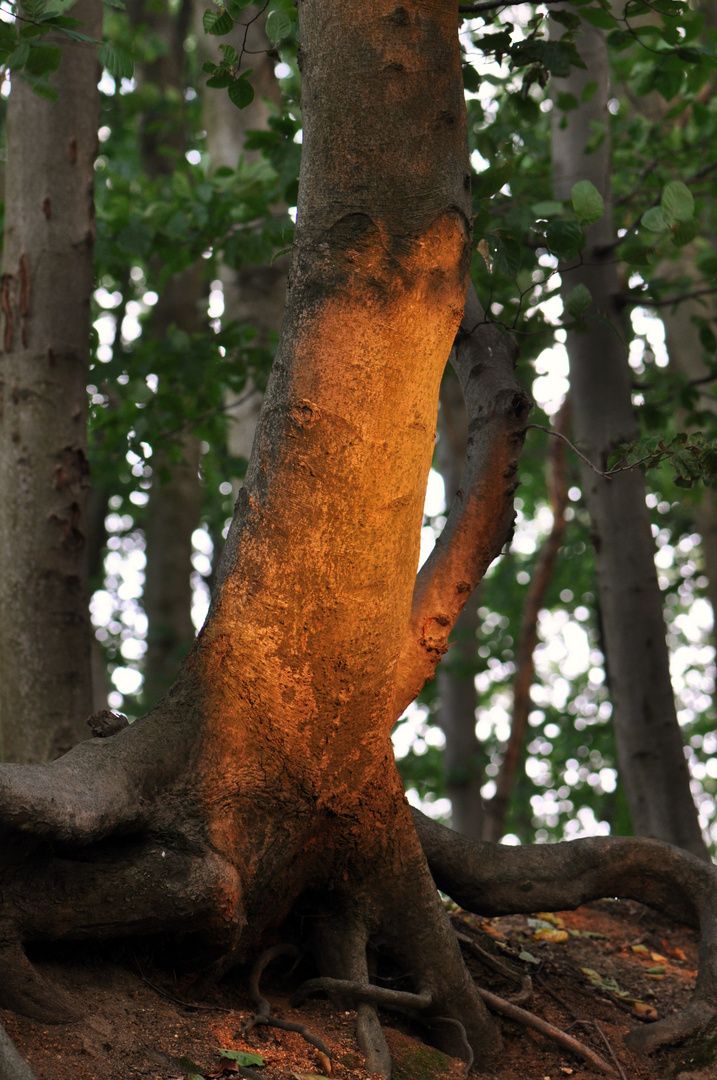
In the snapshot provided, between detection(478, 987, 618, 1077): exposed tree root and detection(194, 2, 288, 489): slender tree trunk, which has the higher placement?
detection(194, 2, 288, 489): slender tree trunk

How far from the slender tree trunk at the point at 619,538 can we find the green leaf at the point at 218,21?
244cm

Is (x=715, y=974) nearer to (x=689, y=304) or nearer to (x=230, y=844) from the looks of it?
(x=230, y=844)

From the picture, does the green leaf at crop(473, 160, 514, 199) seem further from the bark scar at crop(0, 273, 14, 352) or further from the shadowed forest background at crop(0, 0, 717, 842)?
the bark scar at crop(0, 273, 14, 352)

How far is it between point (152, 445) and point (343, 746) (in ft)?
11.7

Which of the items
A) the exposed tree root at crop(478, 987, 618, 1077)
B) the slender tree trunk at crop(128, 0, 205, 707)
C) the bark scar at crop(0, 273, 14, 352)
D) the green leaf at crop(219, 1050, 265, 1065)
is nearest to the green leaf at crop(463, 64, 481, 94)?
the bark scar at crop(0, 273, 14, 352)

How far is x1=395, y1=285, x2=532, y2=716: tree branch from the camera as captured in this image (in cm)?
321

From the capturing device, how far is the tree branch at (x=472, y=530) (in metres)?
3.21

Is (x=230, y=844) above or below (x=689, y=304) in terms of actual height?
below

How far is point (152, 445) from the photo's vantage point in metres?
5.86

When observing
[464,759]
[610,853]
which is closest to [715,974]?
[610,853]

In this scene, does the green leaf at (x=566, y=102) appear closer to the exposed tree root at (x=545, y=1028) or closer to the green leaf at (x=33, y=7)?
the green leaf at (x=33, y=7)

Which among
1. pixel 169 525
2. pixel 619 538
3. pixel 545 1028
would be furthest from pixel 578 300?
pixel 169 525

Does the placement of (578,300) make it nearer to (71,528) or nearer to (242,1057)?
(71,528)

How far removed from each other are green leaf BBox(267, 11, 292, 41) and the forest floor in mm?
2902
